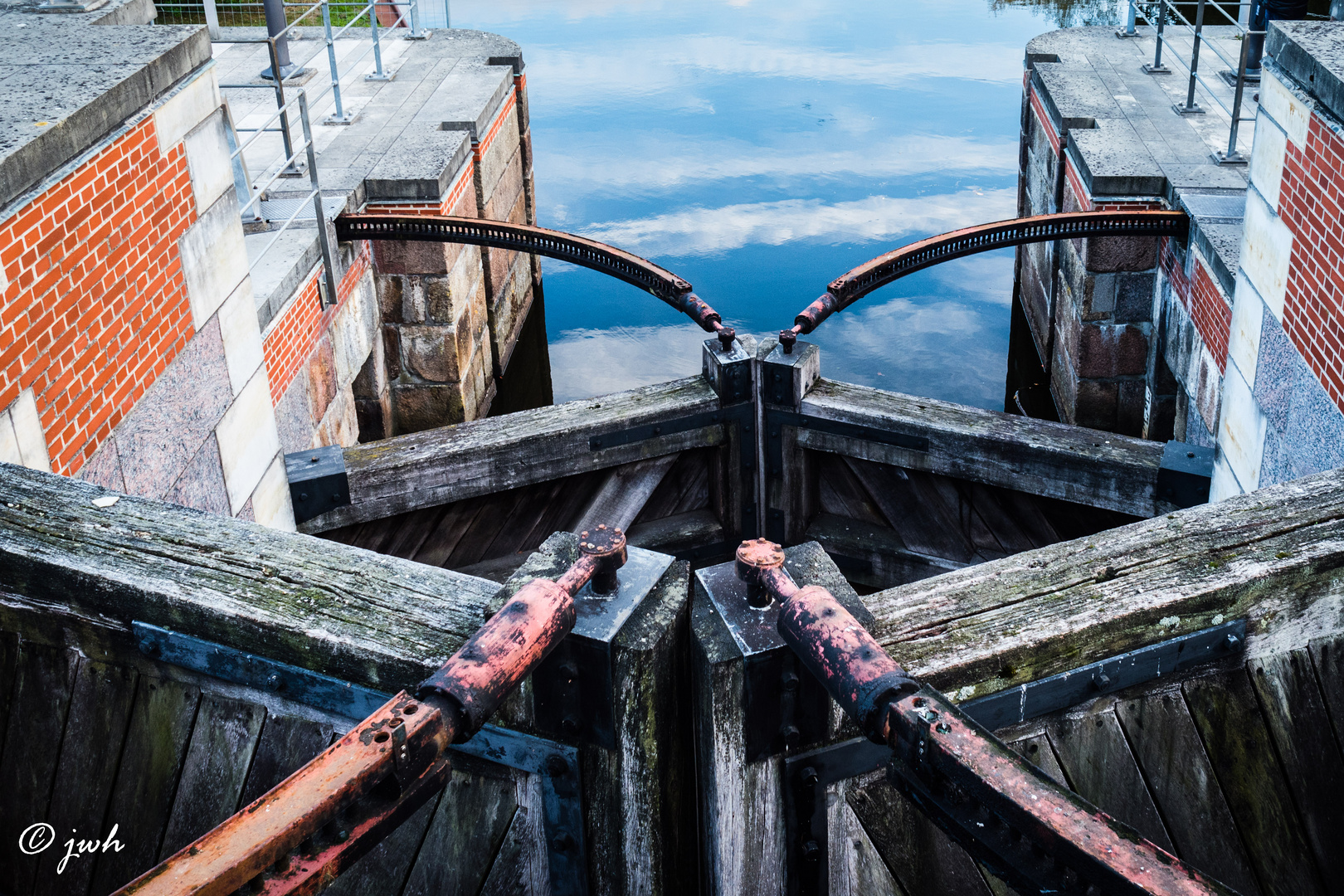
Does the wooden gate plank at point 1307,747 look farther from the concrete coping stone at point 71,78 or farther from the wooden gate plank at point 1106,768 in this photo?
the concrete coping stone at point 71,78

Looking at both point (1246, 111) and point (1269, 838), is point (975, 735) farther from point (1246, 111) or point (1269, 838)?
point (1246, 111)

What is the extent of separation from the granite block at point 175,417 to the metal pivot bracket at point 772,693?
255 centimetres

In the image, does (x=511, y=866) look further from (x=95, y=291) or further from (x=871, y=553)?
(x=871, y=553)

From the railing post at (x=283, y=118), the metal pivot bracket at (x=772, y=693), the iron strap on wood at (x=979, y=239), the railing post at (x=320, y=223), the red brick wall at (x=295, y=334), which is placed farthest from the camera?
the railing post at (x=320, y=223)

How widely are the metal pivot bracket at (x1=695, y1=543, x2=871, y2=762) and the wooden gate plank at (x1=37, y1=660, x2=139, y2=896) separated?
1229 millimetres

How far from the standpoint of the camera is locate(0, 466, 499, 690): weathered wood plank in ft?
6.61

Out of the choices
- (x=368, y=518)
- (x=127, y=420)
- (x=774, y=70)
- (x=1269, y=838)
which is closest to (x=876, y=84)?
(x=774, y=70)

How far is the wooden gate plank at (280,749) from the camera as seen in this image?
214cm

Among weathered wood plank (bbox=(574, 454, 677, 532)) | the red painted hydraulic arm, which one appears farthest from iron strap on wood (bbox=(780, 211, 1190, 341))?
the red painted hydraulic arm

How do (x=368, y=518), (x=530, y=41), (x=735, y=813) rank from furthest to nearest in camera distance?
(x=530, y=41), (x=368, y=518), (x=735, y=813)

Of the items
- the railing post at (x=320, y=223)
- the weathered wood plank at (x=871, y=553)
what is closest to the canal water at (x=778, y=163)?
the railing post at (x=320, y=223)

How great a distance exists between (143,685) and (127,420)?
1788mm

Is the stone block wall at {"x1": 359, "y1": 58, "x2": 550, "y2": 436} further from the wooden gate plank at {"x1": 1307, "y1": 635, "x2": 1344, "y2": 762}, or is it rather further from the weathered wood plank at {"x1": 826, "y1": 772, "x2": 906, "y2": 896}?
the wooden gate plank at {"x1": 1307, "y1": 635, "x2": 1344, "y2": 762}

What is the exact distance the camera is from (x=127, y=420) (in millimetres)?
3777
